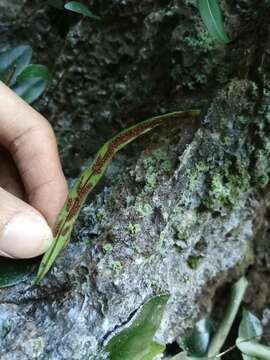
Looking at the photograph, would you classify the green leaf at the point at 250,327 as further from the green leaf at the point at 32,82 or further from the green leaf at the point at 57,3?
the green leaf at the point at 57,3

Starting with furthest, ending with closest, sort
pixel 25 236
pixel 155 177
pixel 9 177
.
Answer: pixel 9 177, pixel 155 177, pixel 25 236

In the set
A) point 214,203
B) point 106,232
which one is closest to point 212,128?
point 214,203

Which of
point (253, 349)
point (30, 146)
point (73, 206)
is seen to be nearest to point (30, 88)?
point (30, 146)

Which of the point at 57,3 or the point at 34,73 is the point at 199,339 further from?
the point at 57,3

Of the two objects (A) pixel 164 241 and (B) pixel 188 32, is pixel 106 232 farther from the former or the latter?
(B) pixel 188 32

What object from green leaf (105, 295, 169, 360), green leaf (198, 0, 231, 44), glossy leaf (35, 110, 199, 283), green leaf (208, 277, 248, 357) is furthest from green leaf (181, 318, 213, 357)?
green leaf (198, 0, 231, 44)
